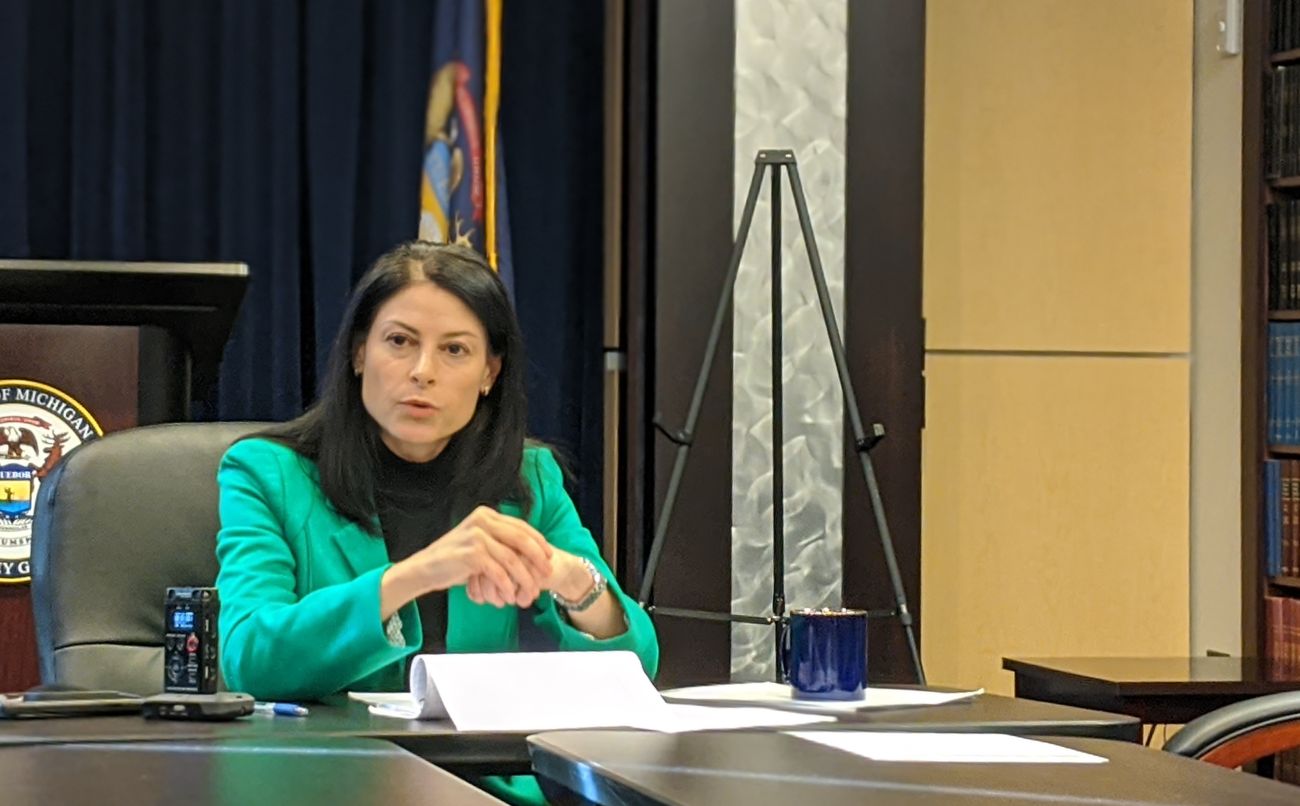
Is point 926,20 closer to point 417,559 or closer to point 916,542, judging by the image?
point 916,542

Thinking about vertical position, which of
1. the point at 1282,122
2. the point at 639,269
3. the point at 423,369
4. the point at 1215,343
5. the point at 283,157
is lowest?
the point at 423,369

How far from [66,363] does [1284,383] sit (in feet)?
9.69

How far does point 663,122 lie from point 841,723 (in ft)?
7.79

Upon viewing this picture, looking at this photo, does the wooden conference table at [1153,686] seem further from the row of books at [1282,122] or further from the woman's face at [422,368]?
the row of books at [1282,122]

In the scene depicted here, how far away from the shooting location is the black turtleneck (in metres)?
2.10

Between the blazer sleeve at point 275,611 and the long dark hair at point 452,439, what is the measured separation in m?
0.08

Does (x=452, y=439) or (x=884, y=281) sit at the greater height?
(x=884, y=281)

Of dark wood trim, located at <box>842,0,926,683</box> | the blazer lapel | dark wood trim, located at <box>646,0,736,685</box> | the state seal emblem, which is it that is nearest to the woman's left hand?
the blazer lapel

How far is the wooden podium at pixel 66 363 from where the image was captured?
7.08 ft

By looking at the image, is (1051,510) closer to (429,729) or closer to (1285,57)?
(1285,57)

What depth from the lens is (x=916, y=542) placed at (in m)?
3.92

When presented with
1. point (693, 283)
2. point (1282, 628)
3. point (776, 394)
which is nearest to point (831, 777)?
point (776, 394)

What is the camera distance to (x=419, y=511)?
2.16 meters

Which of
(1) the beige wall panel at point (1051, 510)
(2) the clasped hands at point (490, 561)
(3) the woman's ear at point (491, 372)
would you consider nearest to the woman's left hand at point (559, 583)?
(2) the clasped hands at point (490, 561)
